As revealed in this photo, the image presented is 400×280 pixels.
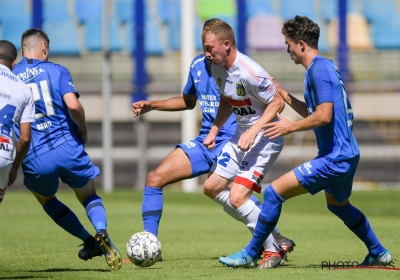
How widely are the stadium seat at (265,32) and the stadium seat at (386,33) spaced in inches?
114

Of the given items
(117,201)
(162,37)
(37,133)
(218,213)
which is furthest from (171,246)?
(162,37)

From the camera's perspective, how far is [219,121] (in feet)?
26.6

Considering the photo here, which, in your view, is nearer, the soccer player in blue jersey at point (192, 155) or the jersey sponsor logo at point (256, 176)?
the jersey sponsor logo at point (256, 176)

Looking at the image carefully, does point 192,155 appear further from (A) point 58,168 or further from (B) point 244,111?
(A) point 58,168

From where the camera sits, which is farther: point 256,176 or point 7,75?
point 256,176

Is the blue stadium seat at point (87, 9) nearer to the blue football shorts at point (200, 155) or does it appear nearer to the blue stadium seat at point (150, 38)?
the blue stadium seat at point (150, 38)

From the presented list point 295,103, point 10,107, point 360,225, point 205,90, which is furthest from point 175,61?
point 10,107

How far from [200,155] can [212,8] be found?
1721cm

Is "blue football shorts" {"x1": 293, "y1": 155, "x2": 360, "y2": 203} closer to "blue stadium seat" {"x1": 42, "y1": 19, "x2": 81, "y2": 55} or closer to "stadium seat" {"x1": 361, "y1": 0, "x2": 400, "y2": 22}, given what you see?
"blue stadium seat" {"x1": 42, "y1": 19, "x2": 81, "y2": 55}

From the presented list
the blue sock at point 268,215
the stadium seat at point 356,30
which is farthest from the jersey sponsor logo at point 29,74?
the stadium seat at point 356,30

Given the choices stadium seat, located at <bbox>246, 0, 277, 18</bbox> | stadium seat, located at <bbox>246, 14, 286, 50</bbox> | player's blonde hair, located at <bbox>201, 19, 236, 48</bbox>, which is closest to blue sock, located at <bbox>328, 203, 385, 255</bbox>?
player's blonde hair, located at <bbox>201, 19, 236, 48</bbox>

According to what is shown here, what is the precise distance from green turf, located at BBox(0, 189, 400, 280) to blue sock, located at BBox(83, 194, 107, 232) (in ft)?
1.35

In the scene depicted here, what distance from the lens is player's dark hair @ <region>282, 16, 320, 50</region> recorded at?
23.0 feet

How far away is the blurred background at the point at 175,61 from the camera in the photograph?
2128cm
